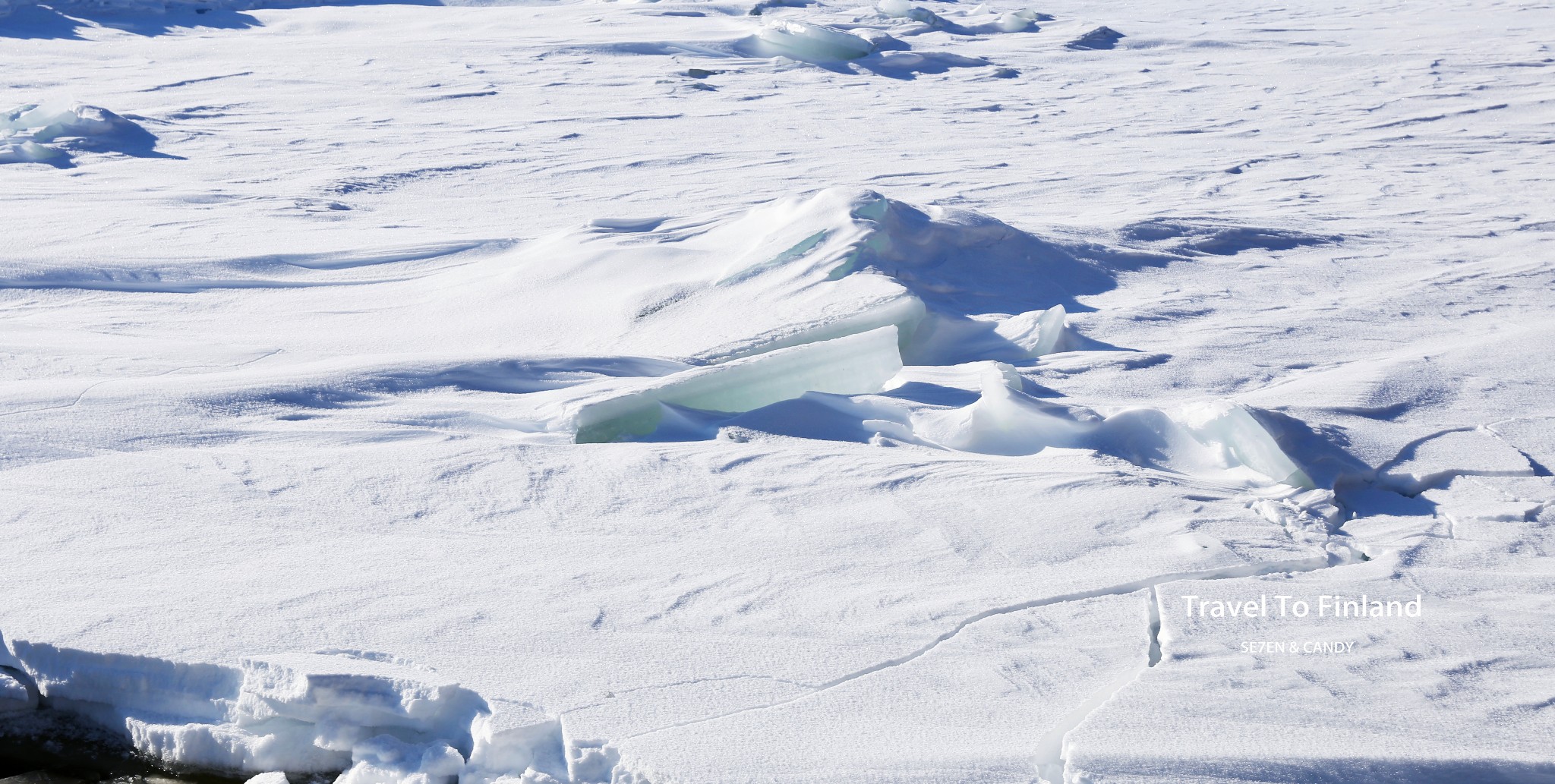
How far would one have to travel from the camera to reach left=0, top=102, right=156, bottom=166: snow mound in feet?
20.7

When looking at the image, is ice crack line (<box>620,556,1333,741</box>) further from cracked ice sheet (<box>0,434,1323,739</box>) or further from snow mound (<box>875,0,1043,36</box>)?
snow mound (<box>875,0,1043,36</box>)

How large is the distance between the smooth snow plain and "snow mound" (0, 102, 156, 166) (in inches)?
1.2

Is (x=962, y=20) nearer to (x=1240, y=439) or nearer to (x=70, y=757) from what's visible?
(x=1240, y=439)

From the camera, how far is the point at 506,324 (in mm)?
4008

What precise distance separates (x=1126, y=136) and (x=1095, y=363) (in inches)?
183

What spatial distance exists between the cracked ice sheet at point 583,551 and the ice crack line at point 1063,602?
0.02 metres

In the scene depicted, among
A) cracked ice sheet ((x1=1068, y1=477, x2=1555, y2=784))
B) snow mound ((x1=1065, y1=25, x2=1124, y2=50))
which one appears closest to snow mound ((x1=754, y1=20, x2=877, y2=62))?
snow mound ((x1=1065, y1=25, x2=1124, y2=50))

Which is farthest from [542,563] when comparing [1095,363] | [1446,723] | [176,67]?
[176,67]

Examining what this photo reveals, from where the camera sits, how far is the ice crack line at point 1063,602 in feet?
6.17

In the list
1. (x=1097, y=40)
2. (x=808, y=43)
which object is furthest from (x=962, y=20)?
(x=808, y=43)

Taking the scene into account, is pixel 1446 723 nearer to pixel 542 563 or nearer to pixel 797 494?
pixel 797 494

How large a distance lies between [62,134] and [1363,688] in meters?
7.17

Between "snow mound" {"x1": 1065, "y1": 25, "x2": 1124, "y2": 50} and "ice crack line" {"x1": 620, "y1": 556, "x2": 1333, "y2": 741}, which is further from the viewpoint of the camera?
"snow mound" {"x1": 1065, "y1": 25, "x2": 1124, "y2": 50}

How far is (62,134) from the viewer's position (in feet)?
21.8
